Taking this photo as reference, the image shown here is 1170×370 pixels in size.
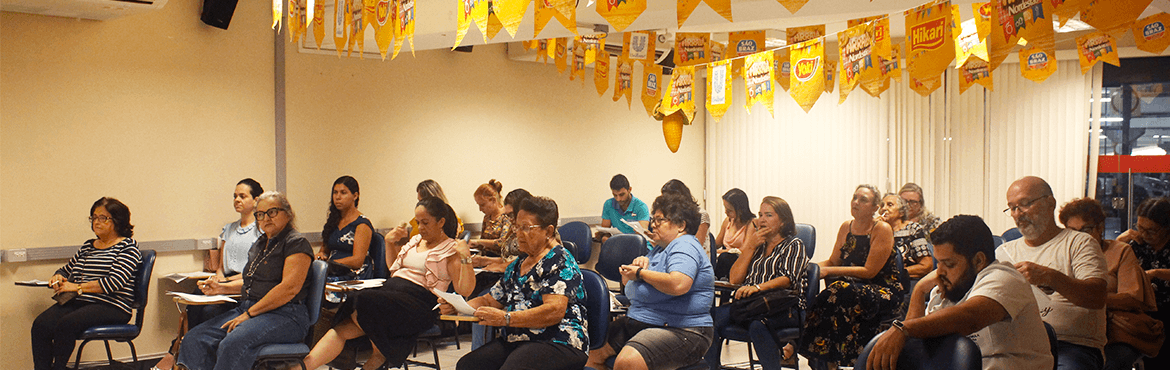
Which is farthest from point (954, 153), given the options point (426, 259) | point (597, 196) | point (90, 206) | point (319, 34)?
point (90, 206)

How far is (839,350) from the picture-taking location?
14.8ft

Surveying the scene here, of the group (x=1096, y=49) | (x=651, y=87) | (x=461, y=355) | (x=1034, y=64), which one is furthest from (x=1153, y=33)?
(x=461, y=355)

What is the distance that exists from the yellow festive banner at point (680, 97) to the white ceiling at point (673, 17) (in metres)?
0.37

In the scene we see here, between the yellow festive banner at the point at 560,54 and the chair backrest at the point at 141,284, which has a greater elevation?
the yellow festive banner at the point at 560,54

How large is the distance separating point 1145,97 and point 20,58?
8.92 m

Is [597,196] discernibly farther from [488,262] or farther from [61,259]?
[61,259]

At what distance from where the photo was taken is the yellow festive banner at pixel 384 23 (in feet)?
12.9

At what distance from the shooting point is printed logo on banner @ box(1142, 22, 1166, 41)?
17.2 ft

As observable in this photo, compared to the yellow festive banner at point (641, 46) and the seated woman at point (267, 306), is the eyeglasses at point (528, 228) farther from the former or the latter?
the yellow festive banner at point (641, 46)

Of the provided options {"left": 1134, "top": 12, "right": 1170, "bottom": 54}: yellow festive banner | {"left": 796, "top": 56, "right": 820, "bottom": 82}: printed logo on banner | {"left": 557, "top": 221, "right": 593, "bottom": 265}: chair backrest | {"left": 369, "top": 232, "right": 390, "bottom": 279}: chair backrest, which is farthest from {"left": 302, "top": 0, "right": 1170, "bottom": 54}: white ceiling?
{"left": 557, "top": 221, "right": 593, "bottom": 265}: chair backrest

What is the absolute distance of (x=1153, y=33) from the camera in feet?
17.3

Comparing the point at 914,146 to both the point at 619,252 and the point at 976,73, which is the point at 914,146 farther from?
the point at 619,252

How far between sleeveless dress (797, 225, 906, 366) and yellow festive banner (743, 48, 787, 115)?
1.51 m

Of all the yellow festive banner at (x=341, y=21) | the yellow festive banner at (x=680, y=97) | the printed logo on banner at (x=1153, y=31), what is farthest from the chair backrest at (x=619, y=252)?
the printed logo on banner at (x=1153, y=31)
